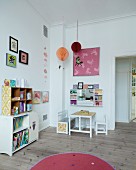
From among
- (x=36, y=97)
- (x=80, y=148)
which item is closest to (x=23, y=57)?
(x=36, y=97)

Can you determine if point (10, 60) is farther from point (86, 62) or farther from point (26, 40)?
point (86, 62)

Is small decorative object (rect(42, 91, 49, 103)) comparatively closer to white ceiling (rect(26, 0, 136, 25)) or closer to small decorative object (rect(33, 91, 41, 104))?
small decorative object (rect(33, 91, 41, 104))

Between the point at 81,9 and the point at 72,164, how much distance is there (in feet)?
11.8

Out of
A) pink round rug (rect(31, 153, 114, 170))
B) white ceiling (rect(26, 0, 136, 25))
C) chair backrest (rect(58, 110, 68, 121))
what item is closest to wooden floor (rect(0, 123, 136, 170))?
chair backrest (rect(58, 110, 68, 121))

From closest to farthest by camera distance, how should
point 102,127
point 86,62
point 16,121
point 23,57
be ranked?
point 16,121
point 23,57
point 102,127
point 86,62

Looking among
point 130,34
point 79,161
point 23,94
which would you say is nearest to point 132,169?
point 79,161

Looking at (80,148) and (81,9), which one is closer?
(80,148)

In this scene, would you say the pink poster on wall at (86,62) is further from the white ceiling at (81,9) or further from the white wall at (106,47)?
the white ceiling at (81,9)

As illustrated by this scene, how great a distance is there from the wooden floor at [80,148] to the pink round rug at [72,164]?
594 millimetres

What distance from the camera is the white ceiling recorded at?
339cm

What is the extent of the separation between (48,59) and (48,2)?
5.29 feet

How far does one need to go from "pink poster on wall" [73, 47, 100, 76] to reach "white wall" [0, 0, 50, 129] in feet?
3.02

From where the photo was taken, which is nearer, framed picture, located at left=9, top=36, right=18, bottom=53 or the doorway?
framed picture, located at left=9, top=36, right=18, bottom=53

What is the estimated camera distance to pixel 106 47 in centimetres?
422
